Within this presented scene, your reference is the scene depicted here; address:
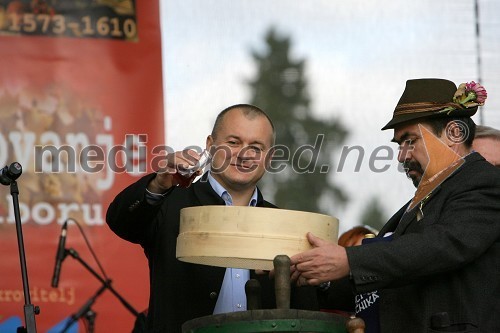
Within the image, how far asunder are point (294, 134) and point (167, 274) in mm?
1637

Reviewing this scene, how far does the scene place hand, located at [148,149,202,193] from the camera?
3758mm

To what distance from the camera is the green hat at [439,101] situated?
391 cm

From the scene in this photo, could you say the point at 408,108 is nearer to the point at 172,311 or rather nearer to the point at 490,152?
the point at 490,152

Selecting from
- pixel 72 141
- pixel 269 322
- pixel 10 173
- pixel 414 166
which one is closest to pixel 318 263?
pixel 269 322

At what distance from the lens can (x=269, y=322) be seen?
10.6 feet

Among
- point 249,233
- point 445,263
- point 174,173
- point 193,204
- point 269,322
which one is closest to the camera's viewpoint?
point 269,322

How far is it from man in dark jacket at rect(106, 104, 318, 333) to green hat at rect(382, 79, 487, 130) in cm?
64

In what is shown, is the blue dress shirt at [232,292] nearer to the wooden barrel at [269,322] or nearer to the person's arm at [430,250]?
the person's arm at [430,250]

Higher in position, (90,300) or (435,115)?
(435,115)

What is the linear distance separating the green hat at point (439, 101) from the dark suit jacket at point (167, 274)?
819mm

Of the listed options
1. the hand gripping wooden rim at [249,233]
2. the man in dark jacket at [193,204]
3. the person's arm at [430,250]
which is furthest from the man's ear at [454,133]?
the man in dark jacket at [193,204]

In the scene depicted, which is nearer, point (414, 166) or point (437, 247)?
point (437, 247)

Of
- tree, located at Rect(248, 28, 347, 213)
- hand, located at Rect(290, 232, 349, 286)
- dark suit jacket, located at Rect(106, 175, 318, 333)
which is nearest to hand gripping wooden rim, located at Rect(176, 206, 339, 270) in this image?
hand, located at Rect(290, 232, 349, 286)

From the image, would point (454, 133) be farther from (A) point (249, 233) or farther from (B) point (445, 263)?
(A) point (249, 233)
